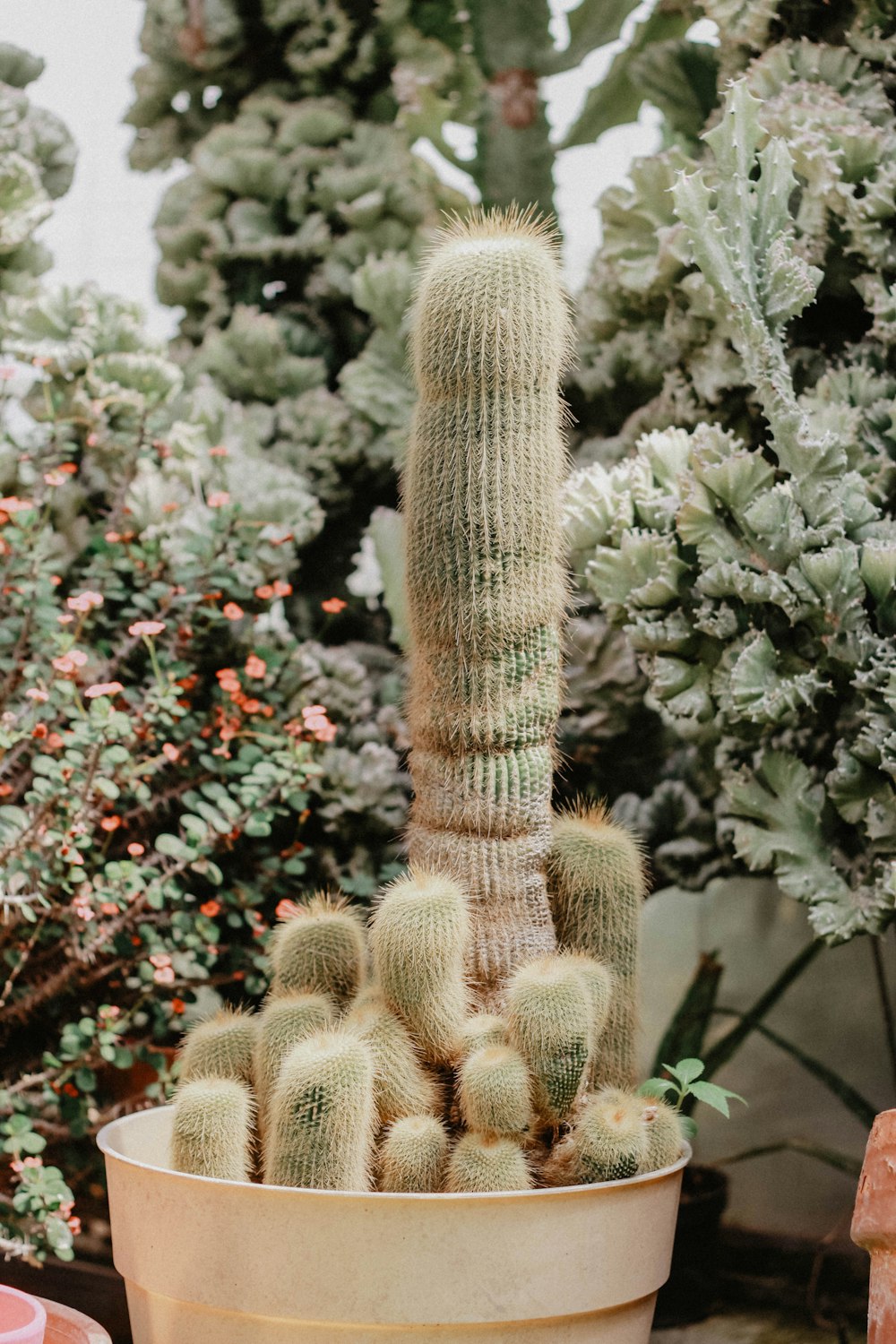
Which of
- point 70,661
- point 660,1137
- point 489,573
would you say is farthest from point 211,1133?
point 70,661

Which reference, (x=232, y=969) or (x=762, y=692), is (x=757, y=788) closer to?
(x=762, y=692)

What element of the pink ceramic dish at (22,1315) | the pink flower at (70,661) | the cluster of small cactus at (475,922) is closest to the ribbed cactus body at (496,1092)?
the cluster of small cactus at (475,922)

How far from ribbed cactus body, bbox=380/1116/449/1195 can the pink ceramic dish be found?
0.85 ft

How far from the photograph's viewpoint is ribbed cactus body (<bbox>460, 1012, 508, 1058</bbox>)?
101cm

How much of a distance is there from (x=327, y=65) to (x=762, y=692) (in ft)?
4.13

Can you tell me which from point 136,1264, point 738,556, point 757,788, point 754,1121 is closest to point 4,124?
point 738,556

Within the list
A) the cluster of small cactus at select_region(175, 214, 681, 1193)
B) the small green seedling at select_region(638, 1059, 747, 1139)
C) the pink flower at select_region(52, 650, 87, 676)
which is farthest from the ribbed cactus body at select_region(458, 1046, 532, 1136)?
the pink flower at select_region(52, 650, 87, 676)

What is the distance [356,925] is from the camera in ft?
3.72

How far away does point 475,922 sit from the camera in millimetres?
1087

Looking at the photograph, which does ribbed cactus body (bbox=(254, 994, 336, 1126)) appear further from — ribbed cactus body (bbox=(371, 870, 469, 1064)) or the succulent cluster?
the succulent cluster

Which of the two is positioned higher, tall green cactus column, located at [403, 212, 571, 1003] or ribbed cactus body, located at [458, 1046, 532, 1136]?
tall green cactus column, located at [403, 212, 571, 1003]

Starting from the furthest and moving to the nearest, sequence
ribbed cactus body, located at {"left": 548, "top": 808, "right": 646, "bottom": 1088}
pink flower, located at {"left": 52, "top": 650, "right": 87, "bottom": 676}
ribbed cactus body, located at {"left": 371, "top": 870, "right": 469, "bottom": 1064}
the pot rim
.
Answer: pink flower, located at {"left": 52, "top": 650, "right": 87, "bottom": 676}, ribbed cactus body, located at {"left": 548, "top": 808, "right": 646, "bottom": 1088}, ribbed cactus body, located at {"left": 371, "top": 870, "right": 469, "bottom": 1064}, the pot rim

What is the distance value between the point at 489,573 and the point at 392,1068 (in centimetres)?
41

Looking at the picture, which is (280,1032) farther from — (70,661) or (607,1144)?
(70,661)
